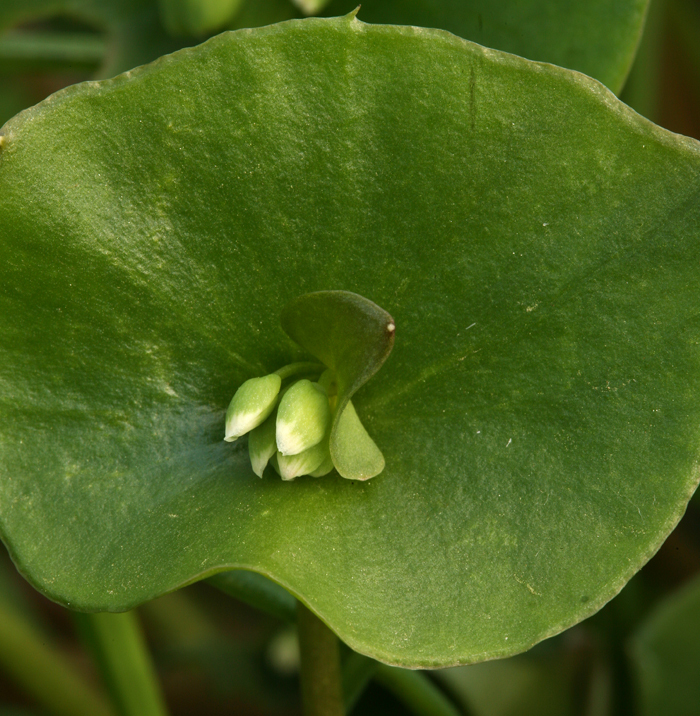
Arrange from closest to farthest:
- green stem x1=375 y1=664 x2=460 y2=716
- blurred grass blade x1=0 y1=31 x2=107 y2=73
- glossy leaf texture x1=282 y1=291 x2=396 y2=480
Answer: glossy leaf texture x1=282 y1=291 x2=396 y2=480
green stem x1=375 y1=664 x2=460 y2=716
blurred grass blade x1=0 y1=31 x2=107 y2=73

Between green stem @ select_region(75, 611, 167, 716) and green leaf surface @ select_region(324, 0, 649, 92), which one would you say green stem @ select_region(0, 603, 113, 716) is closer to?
green stem @ select_region(75, 611, 167, 716)

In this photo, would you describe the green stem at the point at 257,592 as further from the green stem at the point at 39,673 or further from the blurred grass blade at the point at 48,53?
the blurred grass blade at the point at 48,53

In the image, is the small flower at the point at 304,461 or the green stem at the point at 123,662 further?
the green stem at the point at 123,662

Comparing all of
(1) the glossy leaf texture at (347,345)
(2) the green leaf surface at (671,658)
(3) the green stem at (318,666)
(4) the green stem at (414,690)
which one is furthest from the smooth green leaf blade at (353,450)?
(2) the green leaf surface at (671,658)

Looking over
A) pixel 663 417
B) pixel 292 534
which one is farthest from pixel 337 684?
pixel 663 417

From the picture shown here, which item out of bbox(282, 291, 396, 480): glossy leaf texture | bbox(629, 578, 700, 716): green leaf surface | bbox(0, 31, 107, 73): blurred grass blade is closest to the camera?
bbox(282, 291, 396, 480): glossy leaf texture

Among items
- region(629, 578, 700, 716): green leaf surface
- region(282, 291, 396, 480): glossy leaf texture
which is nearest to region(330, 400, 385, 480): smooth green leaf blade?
region(282, 291, 396, 480): glossy leaf texture
